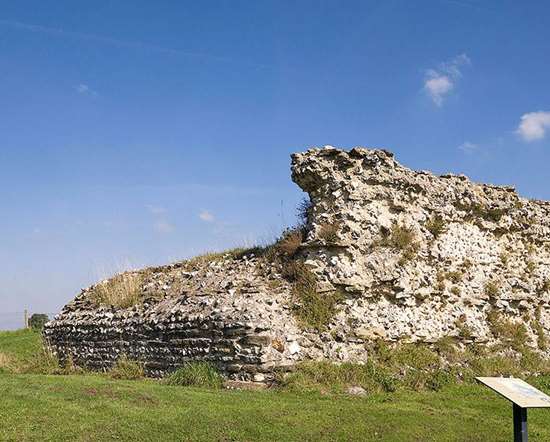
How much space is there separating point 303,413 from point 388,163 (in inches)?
275

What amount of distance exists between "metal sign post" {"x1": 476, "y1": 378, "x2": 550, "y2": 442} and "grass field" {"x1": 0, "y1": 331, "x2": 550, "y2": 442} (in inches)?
86.3

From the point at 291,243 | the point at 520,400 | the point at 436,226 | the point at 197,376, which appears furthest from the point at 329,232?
the point at 520,400

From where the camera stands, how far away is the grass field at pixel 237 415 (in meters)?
8.70

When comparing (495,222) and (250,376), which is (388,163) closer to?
(495,222)

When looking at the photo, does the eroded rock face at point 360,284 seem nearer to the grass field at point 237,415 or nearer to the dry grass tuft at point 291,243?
the dry grass tuft at point 291,243

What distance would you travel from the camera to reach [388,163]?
1468cm

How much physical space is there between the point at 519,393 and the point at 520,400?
27 cm

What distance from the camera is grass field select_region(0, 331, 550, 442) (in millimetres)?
8695

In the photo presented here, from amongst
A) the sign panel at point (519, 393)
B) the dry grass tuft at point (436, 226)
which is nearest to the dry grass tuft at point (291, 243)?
the dry grass tuft at point (436, 226)

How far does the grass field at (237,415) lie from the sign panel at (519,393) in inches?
82.0

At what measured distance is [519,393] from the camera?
7.29m

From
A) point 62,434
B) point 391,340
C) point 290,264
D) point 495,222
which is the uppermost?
point 495,222

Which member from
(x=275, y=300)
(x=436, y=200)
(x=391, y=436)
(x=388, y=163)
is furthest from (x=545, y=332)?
(x=391, y=436)

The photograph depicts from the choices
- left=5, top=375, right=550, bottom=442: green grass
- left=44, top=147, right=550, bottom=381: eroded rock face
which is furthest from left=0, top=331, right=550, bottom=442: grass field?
left=44, top=147, right=550, bottom=381: eroded rock face
